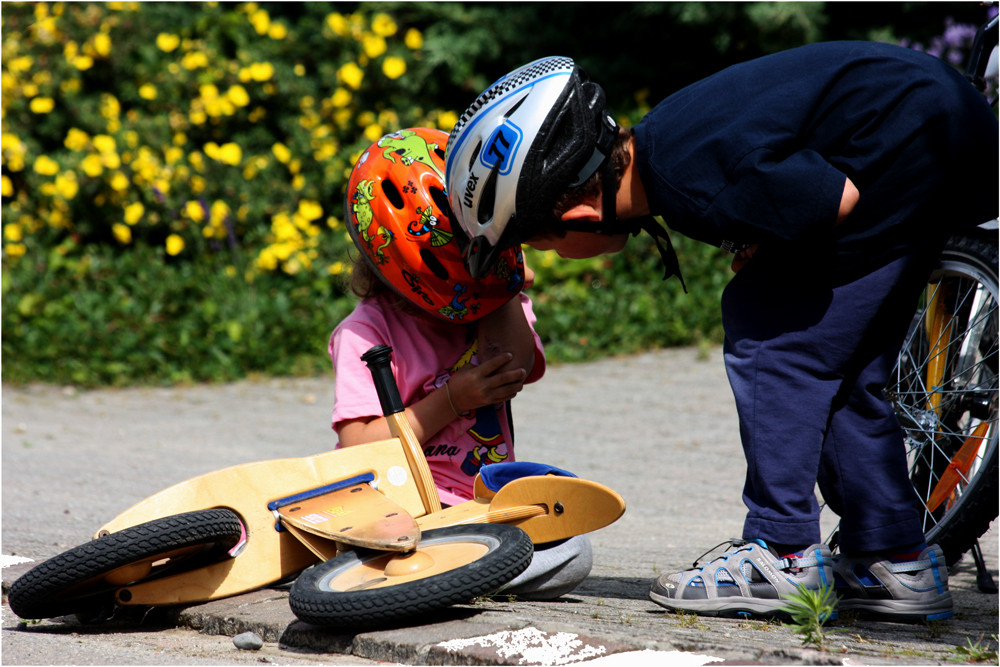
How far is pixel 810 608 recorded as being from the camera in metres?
2.11

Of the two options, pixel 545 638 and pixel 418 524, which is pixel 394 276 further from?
pixel 545 638

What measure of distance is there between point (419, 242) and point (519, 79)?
22.0 inches

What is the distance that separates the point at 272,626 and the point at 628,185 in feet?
4.45

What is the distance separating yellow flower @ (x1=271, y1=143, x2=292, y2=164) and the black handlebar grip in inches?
209

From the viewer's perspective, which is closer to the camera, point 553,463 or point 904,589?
point 904,589

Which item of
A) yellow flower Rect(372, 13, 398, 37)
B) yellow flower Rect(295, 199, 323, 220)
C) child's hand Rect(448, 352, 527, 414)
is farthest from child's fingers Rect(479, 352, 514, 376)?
yellow flower Rect(372, 13, 398, 37)

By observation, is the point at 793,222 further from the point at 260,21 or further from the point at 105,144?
the point at 260,21

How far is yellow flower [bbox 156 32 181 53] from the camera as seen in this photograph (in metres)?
7.88

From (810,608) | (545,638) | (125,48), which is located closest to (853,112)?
(810,608)

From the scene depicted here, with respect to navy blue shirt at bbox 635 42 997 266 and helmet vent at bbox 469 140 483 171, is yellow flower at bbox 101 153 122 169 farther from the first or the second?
navy blue shirt at bbox 635 42 997 266

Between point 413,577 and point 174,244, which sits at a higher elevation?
point 174,244

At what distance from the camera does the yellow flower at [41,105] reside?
7.66m

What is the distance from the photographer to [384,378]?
8.82ft

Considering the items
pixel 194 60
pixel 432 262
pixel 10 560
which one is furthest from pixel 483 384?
pixel 194 60
